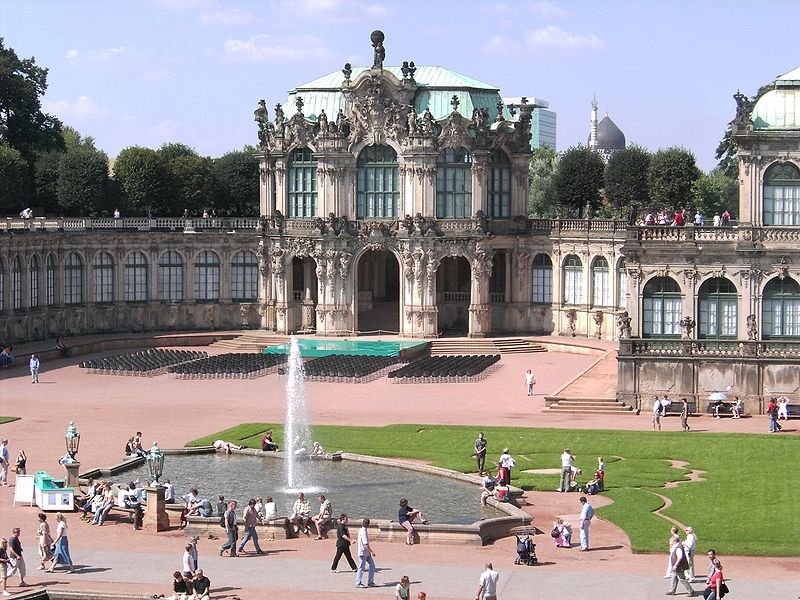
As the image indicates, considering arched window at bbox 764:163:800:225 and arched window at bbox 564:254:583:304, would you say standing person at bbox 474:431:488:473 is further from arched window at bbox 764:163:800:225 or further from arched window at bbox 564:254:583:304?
arched window at bbox 564:254:583:304

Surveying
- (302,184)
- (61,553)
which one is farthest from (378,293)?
(61,553)

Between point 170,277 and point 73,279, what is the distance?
26.7 feet

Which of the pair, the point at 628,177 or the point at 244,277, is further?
the point at 628,177

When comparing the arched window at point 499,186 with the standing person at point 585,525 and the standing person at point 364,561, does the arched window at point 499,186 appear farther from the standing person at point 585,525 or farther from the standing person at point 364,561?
the standing person at point 364,561

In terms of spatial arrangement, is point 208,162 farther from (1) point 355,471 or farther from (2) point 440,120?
(1) point 355,471

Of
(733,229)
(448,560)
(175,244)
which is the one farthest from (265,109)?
(448,560)

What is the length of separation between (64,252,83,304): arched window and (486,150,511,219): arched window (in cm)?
3040

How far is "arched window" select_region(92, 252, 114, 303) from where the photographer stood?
115m

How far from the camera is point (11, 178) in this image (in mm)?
126000

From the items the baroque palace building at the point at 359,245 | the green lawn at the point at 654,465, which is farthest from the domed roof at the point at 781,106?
the baroque palace building at the point at 359,245

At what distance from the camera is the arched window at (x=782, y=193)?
83438 millimetres

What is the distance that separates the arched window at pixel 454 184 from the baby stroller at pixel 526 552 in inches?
2599

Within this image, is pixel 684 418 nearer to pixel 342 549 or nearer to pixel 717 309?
pixel 717 309

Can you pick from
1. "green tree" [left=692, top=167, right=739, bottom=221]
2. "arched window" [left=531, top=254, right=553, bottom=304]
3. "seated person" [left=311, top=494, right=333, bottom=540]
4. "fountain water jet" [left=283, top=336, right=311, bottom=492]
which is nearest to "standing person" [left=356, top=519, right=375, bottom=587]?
"seated person" [left=311, top=494, right=333, bottom=540]
